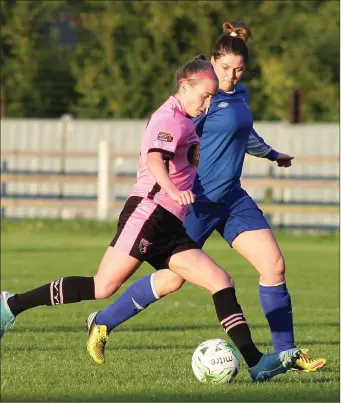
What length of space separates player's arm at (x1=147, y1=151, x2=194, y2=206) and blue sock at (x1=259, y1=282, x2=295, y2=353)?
1.62m

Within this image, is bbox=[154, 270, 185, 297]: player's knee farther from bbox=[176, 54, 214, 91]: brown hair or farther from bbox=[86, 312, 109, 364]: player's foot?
bbox=[176, 54, 214, 91]: brown hair

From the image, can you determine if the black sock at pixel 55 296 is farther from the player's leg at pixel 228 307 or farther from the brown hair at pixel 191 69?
the brown hair at pixel 191 69

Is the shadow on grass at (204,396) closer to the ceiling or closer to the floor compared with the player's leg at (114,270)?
closer to the floor

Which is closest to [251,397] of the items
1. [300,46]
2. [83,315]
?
[83,315]

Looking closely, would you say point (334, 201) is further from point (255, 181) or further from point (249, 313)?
point (249, 313)

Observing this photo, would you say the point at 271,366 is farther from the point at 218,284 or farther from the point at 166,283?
the point at 166,283

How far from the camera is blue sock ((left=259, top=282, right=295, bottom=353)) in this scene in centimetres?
856

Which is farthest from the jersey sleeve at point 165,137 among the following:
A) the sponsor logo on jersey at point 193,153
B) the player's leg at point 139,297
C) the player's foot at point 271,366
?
the player's foot at point 271,366

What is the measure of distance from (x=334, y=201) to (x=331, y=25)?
5.94 meters

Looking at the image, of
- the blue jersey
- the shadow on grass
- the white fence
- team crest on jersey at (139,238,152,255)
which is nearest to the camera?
the shadow on grass

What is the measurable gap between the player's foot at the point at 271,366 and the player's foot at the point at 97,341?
39.7 inches

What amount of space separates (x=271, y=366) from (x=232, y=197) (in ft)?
4.72

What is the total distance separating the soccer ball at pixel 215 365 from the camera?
7605 millimetres

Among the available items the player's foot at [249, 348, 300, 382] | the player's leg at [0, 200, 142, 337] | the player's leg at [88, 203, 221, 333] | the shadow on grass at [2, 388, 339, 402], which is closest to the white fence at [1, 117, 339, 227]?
the player's leg at [88, 203, 221, 333]
